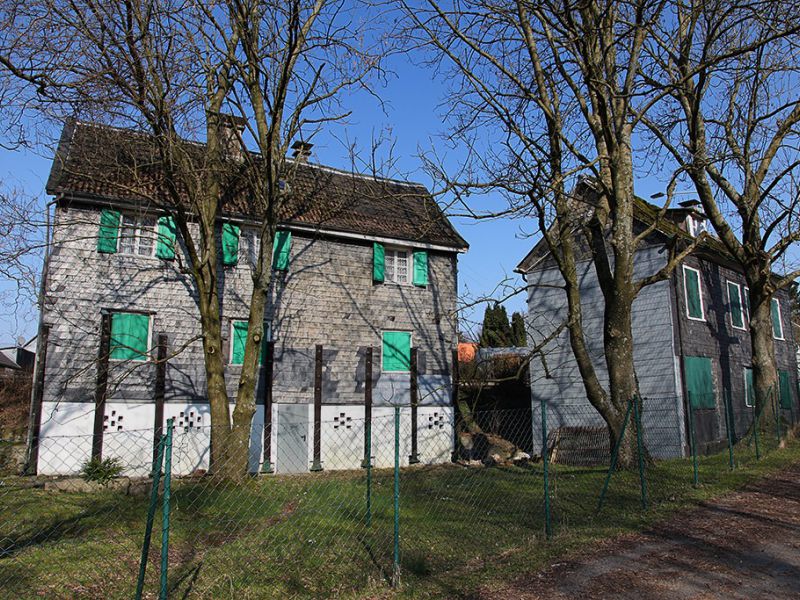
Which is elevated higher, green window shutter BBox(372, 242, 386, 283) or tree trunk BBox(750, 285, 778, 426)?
green window shutter BBox(372, 242, 386, 283)

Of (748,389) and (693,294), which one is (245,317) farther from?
(748,389)

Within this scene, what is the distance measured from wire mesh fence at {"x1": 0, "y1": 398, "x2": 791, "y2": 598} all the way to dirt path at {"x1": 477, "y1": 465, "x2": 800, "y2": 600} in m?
0.81

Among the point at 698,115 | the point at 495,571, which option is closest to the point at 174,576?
the point at 495,571

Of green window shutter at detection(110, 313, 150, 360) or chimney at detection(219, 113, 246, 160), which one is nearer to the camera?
chimney at detection(219, 113, 246, 160)

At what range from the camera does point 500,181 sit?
10.9m

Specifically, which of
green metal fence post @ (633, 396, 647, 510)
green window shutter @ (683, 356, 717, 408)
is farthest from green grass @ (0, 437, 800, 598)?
green window shutter @ (683, 356, 717, 408)

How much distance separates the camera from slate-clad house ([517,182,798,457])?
19103 mm

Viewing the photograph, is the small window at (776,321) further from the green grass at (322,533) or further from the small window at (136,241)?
the small window at (136,241)

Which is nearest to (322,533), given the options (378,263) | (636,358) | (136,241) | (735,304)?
(136,241)

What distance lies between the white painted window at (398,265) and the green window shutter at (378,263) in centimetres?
40

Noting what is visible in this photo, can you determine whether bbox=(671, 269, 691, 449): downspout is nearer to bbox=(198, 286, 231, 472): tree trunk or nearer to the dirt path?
the dirt path

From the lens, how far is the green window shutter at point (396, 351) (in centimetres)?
1984

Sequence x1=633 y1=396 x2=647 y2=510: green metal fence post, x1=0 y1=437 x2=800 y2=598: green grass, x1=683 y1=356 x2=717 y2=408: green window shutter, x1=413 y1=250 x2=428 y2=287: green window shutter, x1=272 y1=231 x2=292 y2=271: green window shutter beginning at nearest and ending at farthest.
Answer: x1=0 y1=437 x2=800 y2=598: green grass, x1=633 y1=396 x2=647 y2=510: green metal fence post, x1=272 y1=231 x2=292 y2=271: green window shutter, x1=683 y1=356 x2=717 y2=408: green window shutter, x1=413 y1=250 x2=428 y2=287: green window shutter

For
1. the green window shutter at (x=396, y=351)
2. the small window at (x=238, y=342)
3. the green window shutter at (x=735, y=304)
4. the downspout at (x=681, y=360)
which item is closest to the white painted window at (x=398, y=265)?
the green window shutter at (x=396, y=351)
